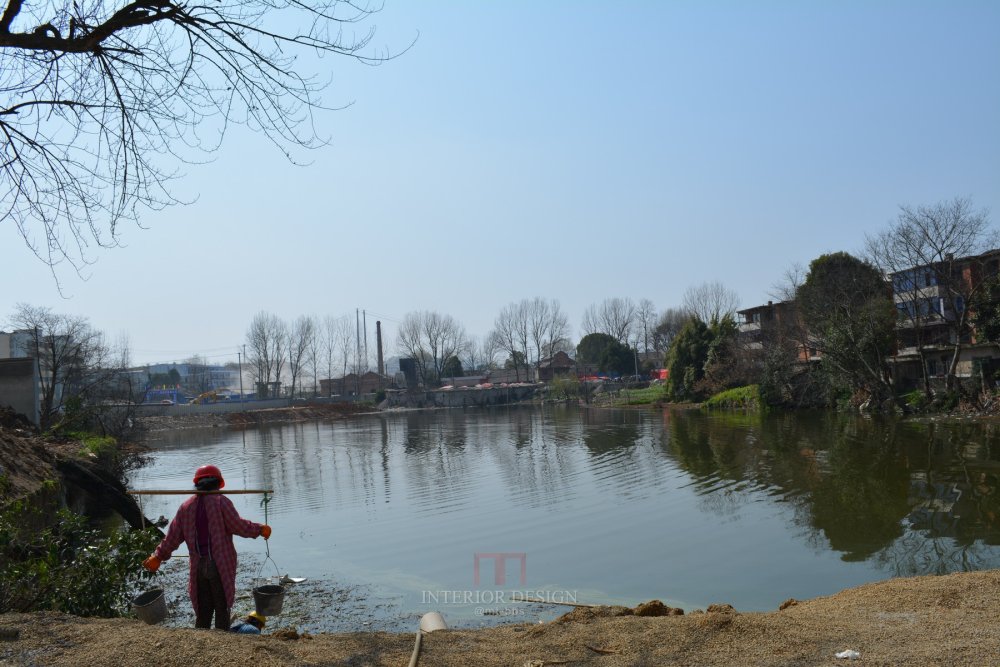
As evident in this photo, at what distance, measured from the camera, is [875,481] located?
17375mm

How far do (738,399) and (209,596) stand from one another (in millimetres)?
44817

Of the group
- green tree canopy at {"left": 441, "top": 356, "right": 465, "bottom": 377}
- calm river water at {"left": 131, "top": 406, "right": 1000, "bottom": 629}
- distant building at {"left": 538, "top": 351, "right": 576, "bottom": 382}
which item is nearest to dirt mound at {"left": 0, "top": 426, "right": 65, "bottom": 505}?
calm river water at {"left": 131, "top": 406, "right": 1000, "bottom": 629}

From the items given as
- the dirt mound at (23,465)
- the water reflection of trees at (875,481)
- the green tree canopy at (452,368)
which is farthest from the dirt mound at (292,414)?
the dirt mound at (23,465)

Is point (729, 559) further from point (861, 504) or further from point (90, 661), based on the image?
point (90, 661)

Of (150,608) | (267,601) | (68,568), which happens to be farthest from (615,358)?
(150,608)

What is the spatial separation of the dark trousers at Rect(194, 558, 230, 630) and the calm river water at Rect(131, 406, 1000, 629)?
2.49m

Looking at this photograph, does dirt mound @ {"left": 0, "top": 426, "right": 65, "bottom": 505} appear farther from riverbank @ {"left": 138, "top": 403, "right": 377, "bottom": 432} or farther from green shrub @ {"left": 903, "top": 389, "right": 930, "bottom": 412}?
riverbank @ {"left": 138, "top": 403, "right": 377, "bottom": 432}

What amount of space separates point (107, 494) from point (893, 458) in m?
19.7

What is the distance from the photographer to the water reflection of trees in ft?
37.1

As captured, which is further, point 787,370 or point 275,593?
point 787,370

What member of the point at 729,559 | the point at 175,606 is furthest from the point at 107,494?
the point at 729,559

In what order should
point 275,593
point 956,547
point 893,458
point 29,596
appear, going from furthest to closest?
point 893,458
point 956,547
point 275,593
point 29,596

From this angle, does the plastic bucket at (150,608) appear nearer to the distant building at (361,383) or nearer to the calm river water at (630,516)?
the calm river water at (630,516)

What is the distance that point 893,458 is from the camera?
21.0 metres
